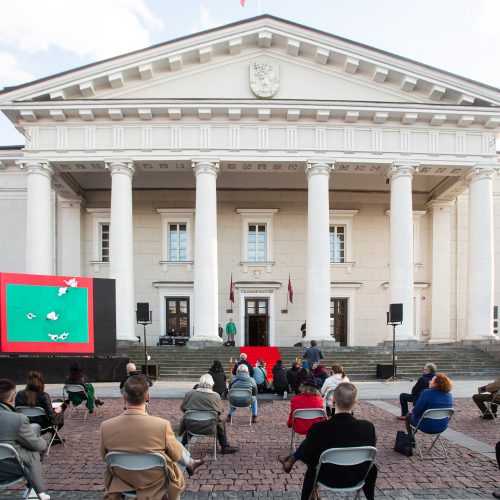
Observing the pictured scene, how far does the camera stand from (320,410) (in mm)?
7051

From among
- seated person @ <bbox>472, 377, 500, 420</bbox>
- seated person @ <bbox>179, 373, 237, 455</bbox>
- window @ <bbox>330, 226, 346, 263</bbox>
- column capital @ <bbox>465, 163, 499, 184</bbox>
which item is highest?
Answer: column capital @ <bbox>465, 163, 499, 184</bbox>

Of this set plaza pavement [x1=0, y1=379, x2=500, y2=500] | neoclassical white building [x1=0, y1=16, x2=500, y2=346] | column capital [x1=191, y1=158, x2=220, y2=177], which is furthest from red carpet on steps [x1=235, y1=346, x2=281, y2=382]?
plaza pavement [x1=0, y1=379, x2=500, y2=500]

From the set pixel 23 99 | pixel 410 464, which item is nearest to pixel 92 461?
pixel 410 464

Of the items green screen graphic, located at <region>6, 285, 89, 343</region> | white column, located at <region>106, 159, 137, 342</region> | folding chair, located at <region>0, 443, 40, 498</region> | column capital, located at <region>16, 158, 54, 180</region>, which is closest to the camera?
folding chair, located at <region>0, 443, 40, 498</region>

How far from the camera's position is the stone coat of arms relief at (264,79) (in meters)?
22.2

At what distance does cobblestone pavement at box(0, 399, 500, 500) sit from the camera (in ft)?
19.2

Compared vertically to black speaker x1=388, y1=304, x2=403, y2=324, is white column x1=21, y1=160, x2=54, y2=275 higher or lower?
higher

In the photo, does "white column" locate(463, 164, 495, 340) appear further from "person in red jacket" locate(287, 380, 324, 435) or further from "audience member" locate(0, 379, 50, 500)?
"audience member" locate(0, 379, 50, 500)

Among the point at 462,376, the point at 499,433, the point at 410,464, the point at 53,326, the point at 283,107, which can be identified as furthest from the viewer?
the point at 283,107

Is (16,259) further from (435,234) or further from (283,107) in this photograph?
(435,234)

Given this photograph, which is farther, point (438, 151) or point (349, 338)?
point (349, 338)

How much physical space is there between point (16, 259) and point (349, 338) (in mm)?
20332

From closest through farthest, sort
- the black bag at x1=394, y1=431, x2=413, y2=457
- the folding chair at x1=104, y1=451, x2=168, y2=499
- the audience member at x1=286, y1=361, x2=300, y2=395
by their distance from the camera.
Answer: the folding chair at x1=104, y1=451, x2=168, y2=499
the black bag at x1=394, y1=431, x2=413, y2=457
the audience member at x1=286, y1=361, x2=300, y2=395

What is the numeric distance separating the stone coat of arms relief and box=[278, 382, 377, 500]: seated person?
1999 centimetres
